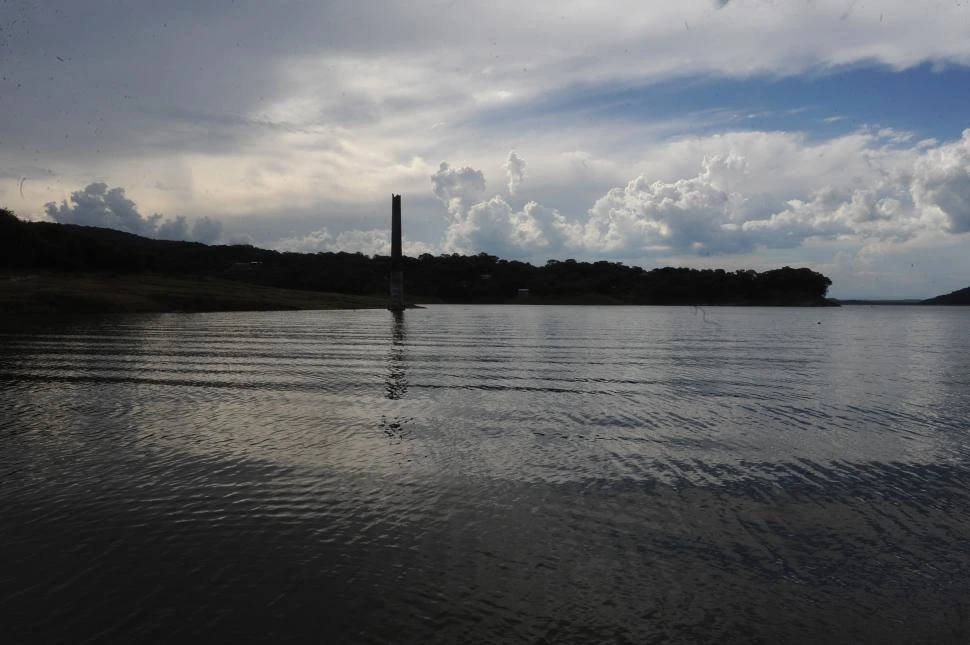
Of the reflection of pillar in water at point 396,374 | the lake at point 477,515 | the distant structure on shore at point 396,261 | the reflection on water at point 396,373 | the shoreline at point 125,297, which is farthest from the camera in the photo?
the distant structure on shore at point 396,261

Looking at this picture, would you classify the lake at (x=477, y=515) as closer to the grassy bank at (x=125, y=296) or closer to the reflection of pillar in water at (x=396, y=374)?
the reflection of pillar in water at (x=396, y=374)

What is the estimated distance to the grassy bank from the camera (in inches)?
3265

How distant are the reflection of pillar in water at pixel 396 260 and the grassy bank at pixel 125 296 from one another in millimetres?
11615

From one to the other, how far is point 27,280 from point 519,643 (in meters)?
120

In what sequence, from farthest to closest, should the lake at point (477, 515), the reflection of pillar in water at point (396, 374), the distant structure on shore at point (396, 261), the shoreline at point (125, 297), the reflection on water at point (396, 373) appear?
the distant structure on shore at point (396, 261)
the shoreline at point (125, 297)
the reflection on water at point (396, 373)
the reflection of pillar in water at point (396, 374)
the lake at point (477, 515)

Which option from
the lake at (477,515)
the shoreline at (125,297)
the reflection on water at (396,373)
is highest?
the shoreline at (125,297)

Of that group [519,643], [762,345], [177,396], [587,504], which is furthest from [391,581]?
[762,345]

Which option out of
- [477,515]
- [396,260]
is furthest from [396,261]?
[477,515]

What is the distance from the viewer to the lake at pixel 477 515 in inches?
345

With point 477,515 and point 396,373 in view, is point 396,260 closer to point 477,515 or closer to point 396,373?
point 396,373

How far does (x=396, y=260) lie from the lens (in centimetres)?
16475

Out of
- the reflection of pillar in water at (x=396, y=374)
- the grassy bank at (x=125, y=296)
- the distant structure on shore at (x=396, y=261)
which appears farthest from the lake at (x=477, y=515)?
the distant structure on shore at (x=396, y=261)

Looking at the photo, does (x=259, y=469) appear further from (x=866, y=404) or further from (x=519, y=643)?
(x=866, y=404)

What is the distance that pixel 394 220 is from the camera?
171 meters
